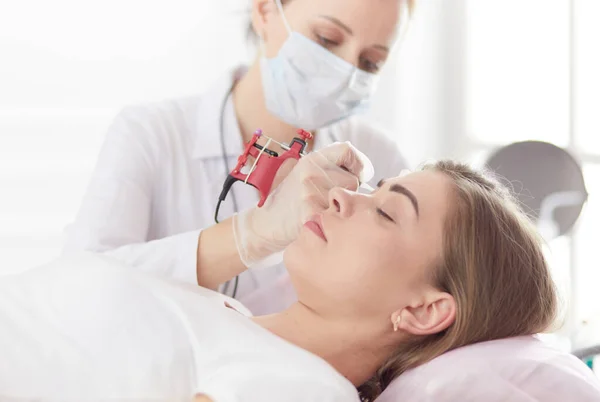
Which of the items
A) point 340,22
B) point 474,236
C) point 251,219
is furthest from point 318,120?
point 474,236

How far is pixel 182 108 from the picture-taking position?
2.01 metres

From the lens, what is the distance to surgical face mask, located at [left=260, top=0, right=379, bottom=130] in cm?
183

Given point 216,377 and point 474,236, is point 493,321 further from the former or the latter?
point 216,377

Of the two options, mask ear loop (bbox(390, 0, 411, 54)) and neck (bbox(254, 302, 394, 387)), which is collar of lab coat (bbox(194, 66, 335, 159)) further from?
neck (bbox(254, 302, 394, 387))

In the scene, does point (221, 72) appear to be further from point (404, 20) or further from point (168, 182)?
point (404, 20)

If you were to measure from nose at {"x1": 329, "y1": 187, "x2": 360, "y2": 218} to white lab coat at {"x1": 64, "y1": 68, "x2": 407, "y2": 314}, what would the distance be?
1.45 feet

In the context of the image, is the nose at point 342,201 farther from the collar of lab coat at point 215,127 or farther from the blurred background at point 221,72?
the blurred background at point 221,72

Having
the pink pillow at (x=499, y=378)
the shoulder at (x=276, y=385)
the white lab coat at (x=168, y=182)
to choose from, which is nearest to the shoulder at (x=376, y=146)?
the white lab coat at (x=168, y=182)

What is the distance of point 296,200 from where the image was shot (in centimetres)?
152

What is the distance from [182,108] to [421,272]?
87 centimetres

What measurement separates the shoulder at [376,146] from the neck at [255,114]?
0.63 ft

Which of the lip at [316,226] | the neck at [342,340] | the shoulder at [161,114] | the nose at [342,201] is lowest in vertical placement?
the neck at [342,340]

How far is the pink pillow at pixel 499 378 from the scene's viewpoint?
123cm

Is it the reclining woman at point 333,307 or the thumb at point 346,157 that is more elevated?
the thumb at point 346,157
